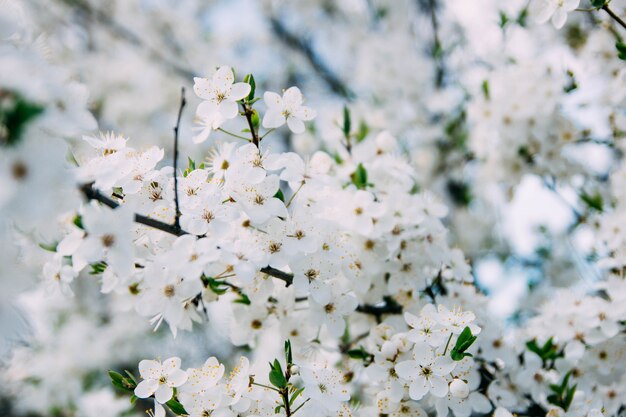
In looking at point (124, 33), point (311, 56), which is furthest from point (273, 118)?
point (124, 33)

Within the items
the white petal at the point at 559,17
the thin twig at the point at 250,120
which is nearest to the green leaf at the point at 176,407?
the thin twig at the point at 250,120

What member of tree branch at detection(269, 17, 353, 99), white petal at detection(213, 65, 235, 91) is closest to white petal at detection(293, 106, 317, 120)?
white petal at detection(213, 65, 235, 91)

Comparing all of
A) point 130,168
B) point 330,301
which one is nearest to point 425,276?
point 330,301

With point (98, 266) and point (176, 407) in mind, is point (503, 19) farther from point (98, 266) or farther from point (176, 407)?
point (176, 407)

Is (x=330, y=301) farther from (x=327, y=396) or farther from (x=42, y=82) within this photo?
(x=42, y=82)

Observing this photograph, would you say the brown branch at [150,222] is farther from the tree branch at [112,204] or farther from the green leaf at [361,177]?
the green leaf at [361,177]

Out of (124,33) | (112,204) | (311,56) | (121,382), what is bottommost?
(124,33)

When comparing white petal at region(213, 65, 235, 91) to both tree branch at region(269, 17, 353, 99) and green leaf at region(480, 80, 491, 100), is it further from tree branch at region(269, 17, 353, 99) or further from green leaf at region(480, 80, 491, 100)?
tree branch at region(269, 17, 353, 99)

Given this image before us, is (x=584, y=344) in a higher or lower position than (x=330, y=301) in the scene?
lower
